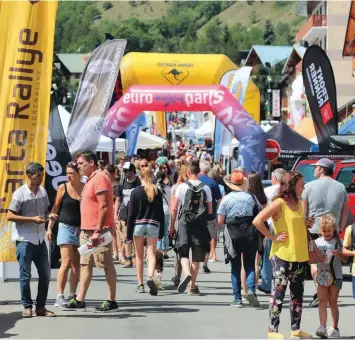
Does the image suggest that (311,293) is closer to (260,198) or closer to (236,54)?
(260,198)

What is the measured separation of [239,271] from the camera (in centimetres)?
1132

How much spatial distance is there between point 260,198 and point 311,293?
1.51 m

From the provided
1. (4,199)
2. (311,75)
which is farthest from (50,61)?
(311,75)

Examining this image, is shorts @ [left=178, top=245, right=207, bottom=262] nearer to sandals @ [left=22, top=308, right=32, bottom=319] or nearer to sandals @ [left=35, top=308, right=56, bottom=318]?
sandals @ [left=35, top=308, right=56, bottom=318]

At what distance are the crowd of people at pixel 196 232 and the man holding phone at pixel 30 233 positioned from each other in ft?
0.03

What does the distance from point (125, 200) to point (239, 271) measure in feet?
17.4

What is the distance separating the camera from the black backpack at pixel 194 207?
1248 cm

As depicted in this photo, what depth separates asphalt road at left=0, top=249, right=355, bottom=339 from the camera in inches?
362

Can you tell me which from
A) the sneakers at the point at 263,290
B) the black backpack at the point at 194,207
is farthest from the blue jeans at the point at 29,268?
the sneakers at the point at 263,290

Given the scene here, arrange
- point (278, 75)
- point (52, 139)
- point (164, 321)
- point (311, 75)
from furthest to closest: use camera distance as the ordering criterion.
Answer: point (278, 75)
point (311, 75)
point (52, 139)
point (164, 321)

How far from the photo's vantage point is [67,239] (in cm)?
1078

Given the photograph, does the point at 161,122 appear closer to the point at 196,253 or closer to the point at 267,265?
the point at 196,253

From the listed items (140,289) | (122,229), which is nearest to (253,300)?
(140,289)

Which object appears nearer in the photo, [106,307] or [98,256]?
[98,256]
